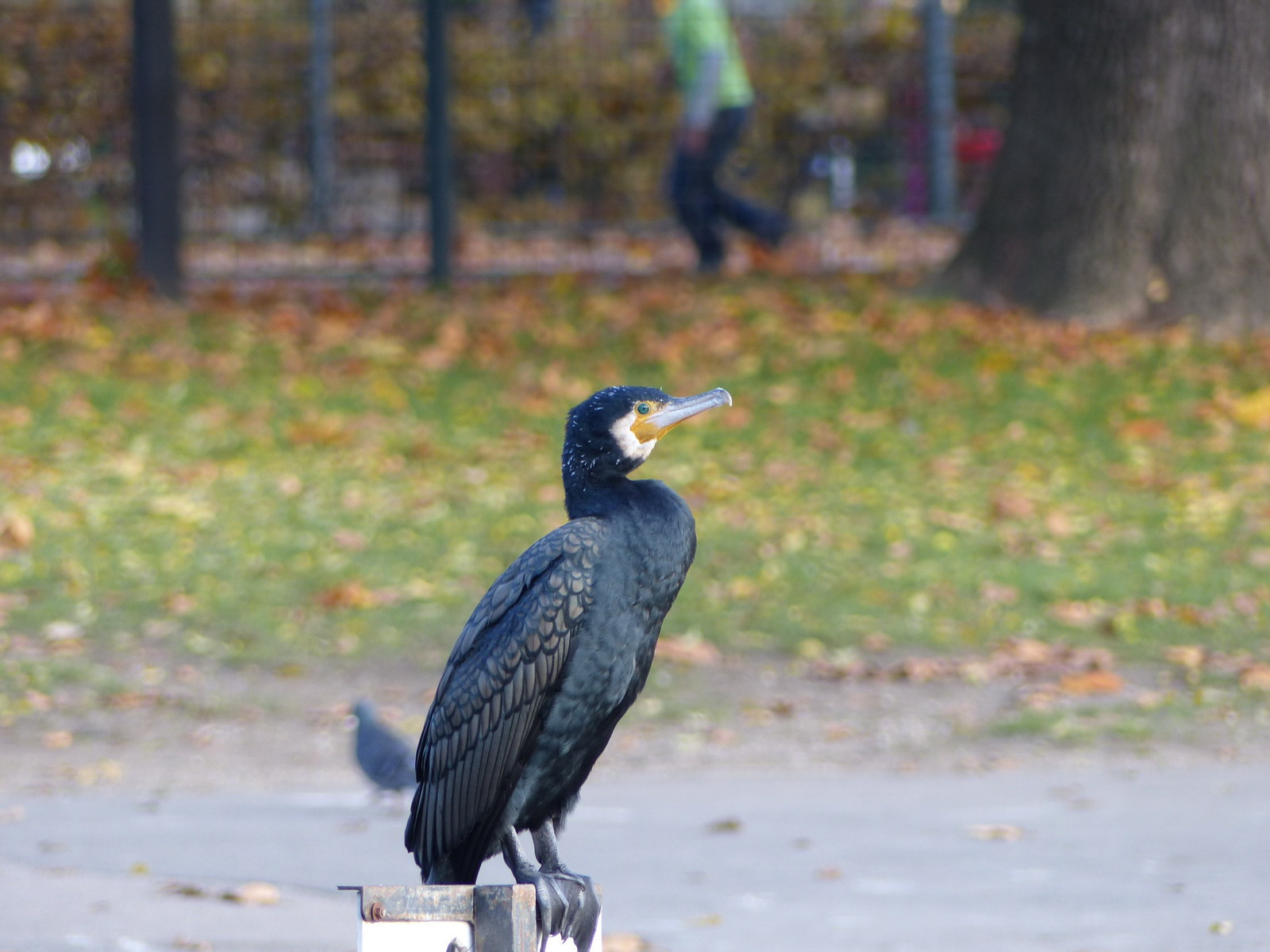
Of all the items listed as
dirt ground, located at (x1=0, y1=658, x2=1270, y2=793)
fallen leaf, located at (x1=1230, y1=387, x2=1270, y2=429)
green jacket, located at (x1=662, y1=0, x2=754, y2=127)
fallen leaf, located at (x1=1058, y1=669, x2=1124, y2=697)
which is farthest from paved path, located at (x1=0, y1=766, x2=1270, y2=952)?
green jacket, located at (x1=662, y1=0, x2=754, y2=127)

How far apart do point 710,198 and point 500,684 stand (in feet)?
33.5

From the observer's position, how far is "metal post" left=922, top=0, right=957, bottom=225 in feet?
50.7

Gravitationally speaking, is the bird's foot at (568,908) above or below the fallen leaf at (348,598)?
above

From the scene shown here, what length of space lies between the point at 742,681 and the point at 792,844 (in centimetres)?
153

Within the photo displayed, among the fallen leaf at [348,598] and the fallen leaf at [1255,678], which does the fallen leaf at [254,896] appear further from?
the fallen leaf at [1255,678]

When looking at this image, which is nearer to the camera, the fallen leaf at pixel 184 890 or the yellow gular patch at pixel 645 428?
the yellow gular patch at pixel 645 428

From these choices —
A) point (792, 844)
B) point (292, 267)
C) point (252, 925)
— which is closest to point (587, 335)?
point (292, 267)

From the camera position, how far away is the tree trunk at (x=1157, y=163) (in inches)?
443

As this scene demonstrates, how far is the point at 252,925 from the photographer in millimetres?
4750

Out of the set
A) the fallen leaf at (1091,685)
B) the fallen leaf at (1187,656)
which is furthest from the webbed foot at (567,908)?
the fallen leaf at (1187,656)

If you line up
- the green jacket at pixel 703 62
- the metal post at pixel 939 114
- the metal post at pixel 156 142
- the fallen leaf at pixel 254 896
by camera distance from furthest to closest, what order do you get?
the metal post at pixel 939 114 < the green jacket at pixel 703 62 < the metal post at pixel 156 142 < the fallen leaf at pixel 254 896

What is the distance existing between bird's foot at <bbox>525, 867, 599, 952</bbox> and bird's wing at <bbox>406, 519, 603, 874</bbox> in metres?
0.19

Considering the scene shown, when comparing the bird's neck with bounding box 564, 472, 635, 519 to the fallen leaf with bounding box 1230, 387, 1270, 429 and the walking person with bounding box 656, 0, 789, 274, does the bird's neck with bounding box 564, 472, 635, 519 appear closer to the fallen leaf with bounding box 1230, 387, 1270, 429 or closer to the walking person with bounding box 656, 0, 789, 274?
the fallen leaf with bounding box 1230, 387, 1270, 429

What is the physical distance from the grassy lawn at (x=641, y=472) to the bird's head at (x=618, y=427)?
3.74 meters
